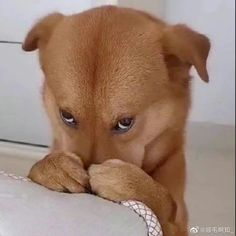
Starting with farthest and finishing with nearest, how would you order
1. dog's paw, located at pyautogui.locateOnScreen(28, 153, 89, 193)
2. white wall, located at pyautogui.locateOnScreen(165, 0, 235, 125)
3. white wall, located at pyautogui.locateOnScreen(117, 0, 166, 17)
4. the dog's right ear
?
white wall, located at pyautogui.locateOnScreen(165, 0, 235, 125)
white wall, located at pyautogui.locateOnScreen(117, 0, 166, 17)
the dog's right ear
dog's paw, located at pyautogui.locateOnScreen(28, 153, 89, 193)

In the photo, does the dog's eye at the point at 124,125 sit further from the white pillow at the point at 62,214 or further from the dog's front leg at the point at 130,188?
the white pillow at the point at 62,214

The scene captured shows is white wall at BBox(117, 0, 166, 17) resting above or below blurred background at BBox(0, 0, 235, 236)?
above

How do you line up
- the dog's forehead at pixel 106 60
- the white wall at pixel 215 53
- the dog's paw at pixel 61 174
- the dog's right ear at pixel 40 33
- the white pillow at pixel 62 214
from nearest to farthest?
the white pillow at pixel 62 214 < the dog's paw at pixel 61 174 < the dog's forehead at pixel 106 60 < the dog's right ear at pixel 40 33 < the white wall at pixel 215 53

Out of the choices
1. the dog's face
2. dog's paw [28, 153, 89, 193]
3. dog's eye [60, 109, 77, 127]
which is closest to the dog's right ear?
the dog's face

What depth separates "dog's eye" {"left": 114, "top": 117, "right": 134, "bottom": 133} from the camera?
3.19 feet

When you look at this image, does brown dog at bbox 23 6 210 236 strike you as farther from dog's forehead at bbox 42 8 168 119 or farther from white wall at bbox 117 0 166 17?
white wall at bbox 117 0 166 17

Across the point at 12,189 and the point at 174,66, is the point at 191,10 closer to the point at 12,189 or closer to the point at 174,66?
the point at 174,66

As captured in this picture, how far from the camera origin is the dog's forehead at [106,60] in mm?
936

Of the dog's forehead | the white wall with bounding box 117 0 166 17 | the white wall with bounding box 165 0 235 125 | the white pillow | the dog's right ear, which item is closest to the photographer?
the white pillow

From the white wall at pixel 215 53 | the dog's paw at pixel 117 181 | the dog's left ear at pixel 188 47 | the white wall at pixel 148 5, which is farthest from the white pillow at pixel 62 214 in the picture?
the white wall at pixel 215 53

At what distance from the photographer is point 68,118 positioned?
1.00 m

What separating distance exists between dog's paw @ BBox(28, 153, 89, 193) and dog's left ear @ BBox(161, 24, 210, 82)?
0.28 m

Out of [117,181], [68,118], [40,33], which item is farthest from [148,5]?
[117,181]

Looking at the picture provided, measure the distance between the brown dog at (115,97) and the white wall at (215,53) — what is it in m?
1.26
